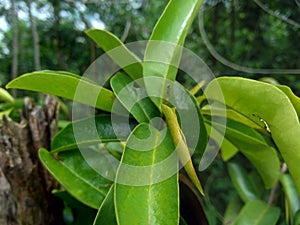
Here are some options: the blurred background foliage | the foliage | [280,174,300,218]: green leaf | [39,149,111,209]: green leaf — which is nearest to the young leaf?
the foliage

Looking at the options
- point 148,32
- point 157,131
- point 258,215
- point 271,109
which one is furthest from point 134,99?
point 148,32

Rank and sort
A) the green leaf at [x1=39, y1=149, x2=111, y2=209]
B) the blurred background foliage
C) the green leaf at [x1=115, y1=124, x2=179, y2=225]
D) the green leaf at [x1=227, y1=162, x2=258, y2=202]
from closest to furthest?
the green leaf at [x1=115, y1=124, x2=179, y2=225]
the green leaf at [x1=39, y1=149, x2=111, y2=209]
the green leaf at [x1=227, y1=162, x2=258, y2=202]
the blurred background foliage

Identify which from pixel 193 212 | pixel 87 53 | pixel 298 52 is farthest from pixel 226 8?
pixel 193 212

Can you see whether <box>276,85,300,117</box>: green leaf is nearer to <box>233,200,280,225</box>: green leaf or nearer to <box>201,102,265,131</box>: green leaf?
<box>201,102,265,131</box>: green leaf

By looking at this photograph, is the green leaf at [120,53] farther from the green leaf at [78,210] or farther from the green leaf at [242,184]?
the green leaf at [242,184]

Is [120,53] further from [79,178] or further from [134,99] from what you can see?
[79,178]

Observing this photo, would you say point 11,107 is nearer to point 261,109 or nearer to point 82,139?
point 82,139
